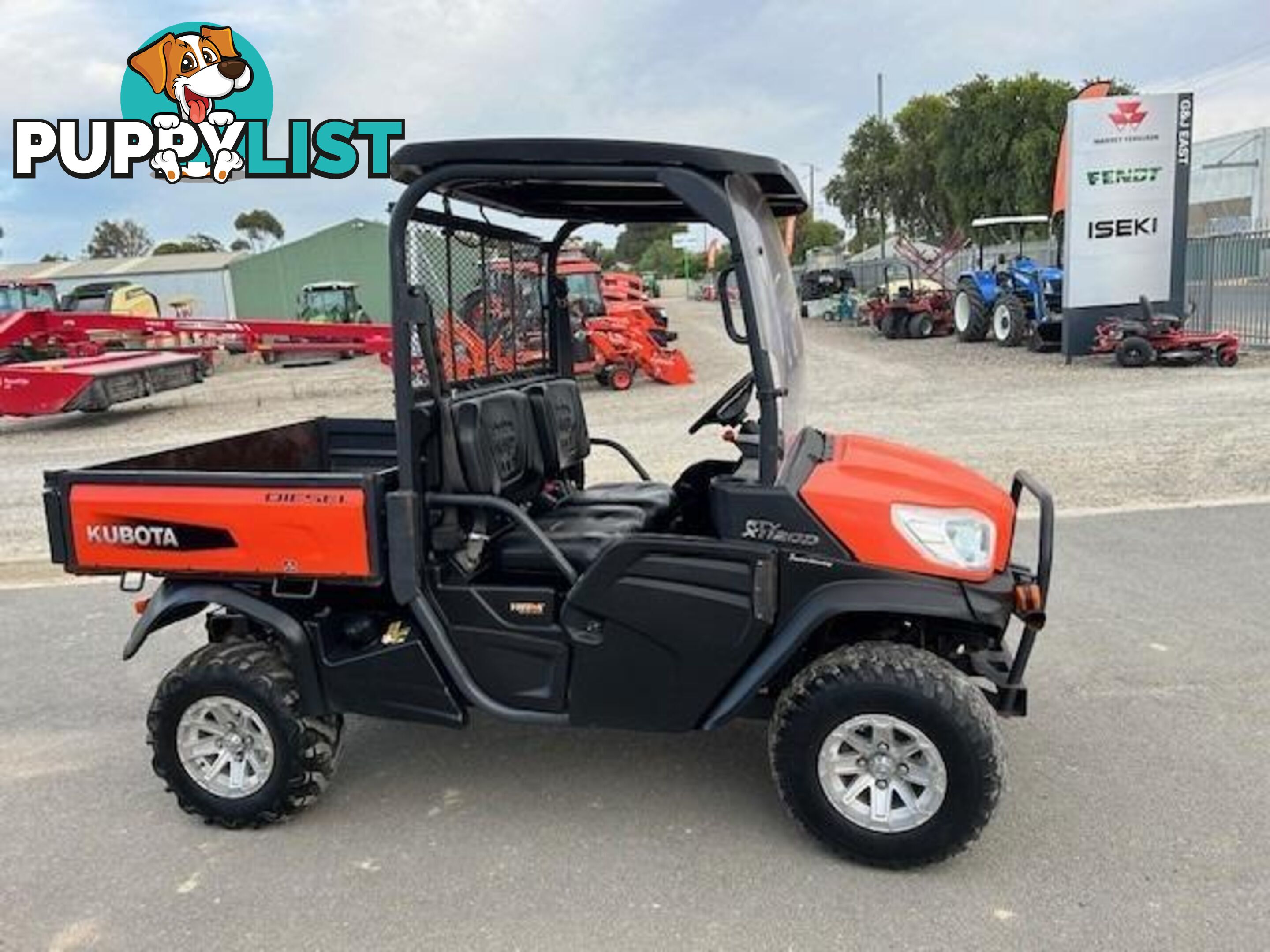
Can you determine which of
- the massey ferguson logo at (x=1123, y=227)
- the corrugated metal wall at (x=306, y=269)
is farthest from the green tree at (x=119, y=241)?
the massey ferguson logo at (x=1123, y=227)

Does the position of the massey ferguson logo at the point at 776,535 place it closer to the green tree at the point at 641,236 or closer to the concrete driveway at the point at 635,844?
the concrete driveway at the point at 635,844

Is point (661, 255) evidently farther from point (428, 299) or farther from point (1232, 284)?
point (1232, 284)

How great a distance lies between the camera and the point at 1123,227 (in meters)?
16.6

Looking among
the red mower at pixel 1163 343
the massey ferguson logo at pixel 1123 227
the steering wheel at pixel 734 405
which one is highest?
the massey ferguson logo at pixel 1123 227

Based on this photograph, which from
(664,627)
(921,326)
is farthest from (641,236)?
(921,326)

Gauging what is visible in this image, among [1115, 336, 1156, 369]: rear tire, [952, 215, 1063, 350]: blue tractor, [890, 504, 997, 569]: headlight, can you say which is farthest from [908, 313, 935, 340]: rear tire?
[890, 504, 997, 569]: headlight

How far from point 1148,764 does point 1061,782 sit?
0.36m

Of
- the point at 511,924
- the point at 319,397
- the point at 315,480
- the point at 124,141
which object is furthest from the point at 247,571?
the point at 319,397

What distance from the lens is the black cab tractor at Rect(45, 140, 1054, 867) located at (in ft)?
10.1

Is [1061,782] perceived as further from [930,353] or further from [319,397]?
[930,353]

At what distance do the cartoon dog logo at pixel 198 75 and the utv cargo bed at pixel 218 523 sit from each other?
41.8ft

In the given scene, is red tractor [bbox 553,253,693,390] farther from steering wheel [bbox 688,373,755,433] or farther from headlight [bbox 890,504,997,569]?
headlight [bbox 890,504,997,569]

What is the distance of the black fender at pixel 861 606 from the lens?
305 cm

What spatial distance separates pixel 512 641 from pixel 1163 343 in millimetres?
14738
